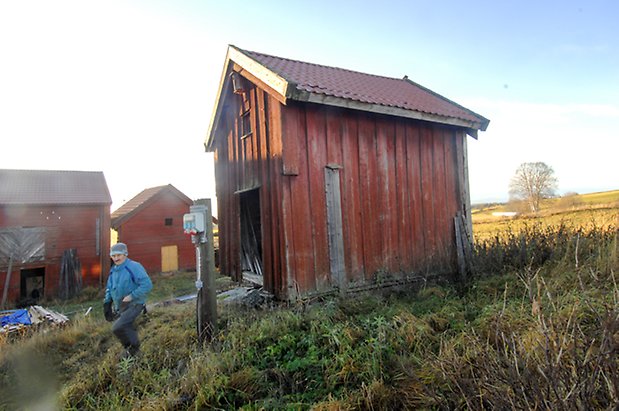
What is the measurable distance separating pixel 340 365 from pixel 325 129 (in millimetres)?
4103

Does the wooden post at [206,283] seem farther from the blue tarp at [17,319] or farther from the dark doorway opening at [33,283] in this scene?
the dark doorway opening at [33,283]

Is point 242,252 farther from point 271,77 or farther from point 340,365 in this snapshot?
point 340,365

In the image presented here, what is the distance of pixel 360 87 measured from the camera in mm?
7508

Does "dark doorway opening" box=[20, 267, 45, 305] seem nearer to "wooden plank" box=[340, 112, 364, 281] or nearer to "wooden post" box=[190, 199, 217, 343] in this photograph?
"wooden post" box=[190, 199, 217, 343]

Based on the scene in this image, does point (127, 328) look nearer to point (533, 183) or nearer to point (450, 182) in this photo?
point (450, 182)

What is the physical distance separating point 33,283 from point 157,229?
7198 millimetres

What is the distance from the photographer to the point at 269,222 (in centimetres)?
643

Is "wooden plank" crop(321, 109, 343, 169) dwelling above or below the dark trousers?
above

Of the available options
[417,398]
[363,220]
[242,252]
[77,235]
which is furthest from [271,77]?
[77,235]

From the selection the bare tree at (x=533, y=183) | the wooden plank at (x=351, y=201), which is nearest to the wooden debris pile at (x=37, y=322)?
the wooden plank at (x=351, y=201)

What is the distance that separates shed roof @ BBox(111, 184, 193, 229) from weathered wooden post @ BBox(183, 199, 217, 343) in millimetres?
19993

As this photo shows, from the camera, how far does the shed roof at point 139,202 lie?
22.8 meters

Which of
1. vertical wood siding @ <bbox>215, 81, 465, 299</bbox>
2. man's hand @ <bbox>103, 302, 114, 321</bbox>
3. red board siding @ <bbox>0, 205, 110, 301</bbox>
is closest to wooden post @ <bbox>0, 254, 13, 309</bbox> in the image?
red board siding @ <bbox>0, 205, 110, 301</bbox>

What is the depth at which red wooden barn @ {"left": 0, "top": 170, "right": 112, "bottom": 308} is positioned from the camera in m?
18.2
